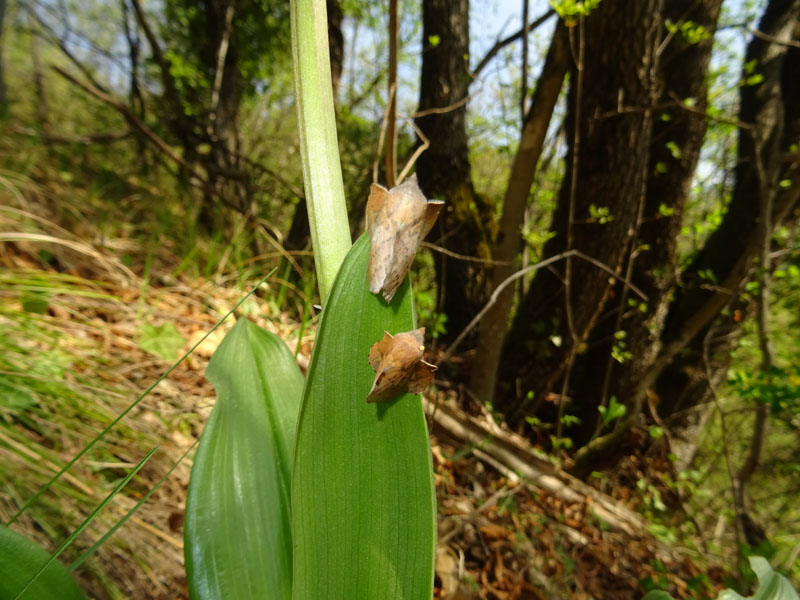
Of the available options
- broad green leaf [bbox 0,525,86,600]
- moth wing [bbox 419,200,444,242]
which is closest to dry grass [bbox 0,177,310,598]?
broad green leaf [bbox 0,525,86,600]

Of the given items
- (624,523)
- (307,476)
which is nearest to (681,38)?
(624,523)

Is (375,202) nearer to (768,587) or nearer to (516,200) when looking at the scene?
(768,587)

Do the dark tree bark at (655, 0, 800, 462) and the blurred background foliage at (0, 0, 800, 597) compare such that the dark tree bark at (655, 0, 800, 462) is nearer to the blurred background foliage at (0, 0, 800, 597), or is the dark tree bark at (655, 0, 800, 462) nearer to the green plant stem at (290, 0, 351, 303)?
the blurred background foliage at (0, 0, 800, 597)

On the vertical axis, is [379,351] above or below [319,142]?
below

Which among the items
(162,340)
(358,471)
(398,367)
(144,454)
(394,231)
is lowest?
(144,454)

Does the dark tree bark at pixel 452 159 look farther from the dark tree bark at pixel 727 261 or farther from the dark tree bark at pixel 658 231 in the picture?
the dark tree bark at pixel 727 261

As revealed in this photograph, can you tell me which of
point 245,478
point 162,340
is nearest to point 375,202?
point 245,478
